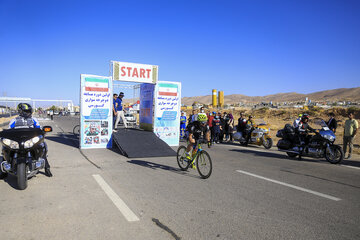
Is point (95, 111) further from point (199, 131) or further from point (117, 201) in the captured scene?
point (117, 201)

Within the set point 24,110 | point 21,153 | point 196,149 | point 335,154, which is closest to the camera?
point 21,153

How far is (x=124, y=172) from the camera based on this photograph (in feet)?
24.6

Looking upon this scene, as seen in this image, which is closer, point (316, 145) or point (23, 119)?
point (23, 119)

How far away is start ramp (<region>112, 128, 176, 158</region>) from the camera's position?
10391mm

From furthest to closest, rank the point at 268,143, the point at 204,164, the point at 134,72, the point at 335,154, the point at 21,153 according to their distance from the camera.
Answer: the point at 268,143 → the point at 134,72 → the point at 335,154 → the point at 204,164 → the point at 21,153

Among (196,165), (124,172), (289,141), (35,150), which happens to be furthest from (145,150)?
(289,141)

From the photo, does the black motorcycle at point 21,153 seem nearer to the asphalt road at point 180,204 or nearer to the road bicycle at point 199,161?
the asphalt road at point 180,204

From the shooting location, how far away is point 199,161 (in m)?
Result: 7.16

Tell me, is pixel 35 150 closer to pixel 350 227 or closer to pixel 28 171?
pixel 28 171

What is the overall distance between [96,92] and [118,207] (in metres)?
8.42

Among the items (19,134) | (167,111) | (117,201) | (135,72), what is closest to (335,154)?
(117,201)

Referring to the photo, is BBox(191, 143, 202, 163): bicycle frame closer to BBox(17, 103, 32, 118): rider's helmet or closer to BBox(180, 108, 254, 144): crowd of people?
BBox(17, 103, 32, 118): rider's helmet

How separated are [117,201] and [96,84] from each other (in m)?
8.22

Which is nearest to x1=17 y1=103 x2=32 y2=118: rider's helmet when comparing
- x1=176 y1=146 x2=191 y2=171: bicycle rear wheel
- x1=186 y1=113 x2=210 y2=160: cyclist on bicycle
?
x1=186 y1=113 x2=210 y2=160: cyclist on bicycle
